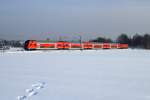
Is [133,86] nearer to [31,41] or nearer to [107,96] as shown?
[107,96]

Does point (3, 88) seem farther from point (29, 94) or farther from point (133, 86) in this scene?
point (133, 86)

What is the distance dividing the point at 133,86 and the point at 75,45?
201 ft

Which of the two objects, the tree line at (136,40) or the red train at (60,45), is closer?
the red train at (60,45)

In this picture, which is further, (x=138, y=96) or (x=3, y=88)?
(x=3, y=88)

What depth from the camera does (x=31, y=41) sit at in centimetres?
5766

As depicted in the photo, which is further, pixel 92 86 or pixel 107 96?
pixel 92 86

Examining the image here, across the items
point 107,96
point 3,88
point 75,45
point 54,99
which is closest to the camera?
point 54,99

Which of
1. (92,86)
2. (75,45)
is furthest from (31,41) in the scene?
(92,86)

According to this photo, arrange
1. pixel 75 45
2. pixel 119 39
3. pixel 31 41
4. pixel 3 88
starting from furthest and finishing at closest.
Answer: pixel 119 39, pixel 75 45, pixel 31 41, pixel 3 88

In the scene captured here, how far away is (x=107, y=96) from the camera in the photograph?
28.8ft

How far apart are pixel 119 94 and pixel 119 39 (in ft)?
426

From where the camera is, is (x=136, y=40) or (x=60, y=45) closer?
(x=60, y=45)

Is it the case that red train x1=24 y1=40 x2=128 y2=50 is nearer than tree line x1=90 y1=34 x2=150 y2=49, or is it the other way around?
red train x1=24 y1=40 x2=128 y2=50

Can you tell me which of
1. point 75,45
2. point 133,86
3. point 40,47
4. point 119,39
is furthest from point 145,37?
point 133,86
